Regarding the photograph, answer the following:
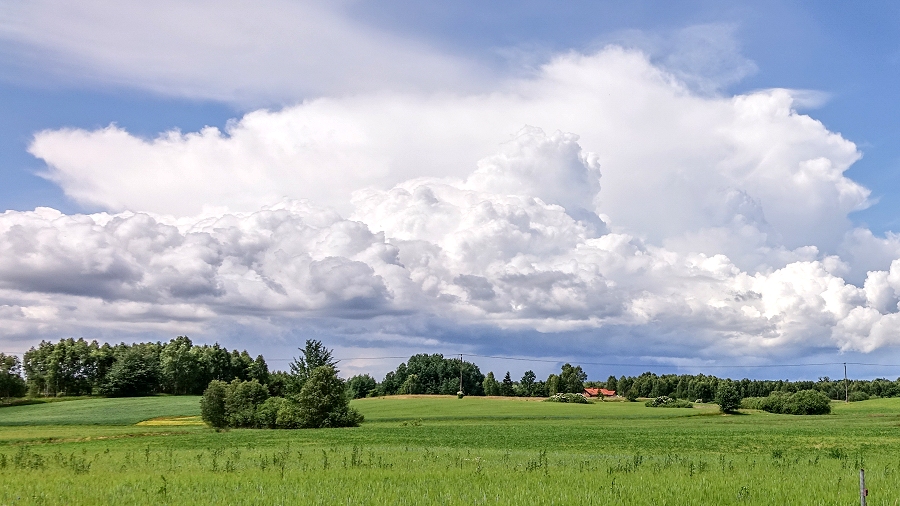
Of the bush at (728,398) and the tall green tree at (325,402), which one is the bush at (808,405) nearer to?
the bush at (728,398)

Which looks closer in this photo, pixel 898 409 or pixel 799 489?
pixel 799 489

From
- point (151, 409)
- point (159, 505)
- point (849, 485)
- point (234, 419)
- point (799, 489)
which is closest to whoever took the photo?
point (159, 505)

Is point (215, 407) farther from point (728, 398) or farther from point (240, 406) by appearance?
point (728, 398)

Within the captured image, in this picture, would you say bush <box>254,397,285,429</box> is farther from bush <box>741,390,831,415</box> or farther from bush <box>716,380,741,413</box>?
bush <box>741,390,831,415</box>

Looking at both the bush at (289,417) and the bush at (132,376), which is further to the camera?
the bush at (132,376)

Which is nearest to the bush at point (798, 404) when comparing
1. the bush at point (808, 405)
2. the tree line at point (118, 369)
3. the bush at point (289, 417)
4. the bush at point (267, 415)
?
the bush at point (808, 405)

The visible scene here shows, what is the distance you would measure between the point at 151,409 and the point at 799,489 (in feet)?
387

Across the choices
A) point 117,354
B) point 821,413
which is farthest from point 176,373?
point 821,413

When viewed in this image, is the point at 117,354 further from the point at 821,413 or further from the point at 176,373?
the point at 821,413

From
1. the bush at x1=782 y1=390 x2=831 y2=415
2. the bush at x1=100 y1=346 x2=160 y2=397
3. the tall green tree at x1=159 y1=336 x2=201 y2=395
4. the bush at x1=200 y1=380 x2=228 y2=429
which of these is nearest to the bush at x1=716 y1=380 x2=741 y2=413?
the bush at x1=782 y1=390 x2=831 y2=415

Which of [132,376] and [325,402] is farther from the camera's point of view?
[132,376]

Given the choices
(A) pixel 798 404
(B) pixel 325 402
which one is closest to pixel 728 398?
(A) pixel 798 404

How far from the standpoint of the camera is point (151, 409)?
118 m

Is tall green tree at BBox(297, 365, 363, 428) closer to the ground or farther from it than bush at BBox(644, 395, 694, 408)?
farther from it
